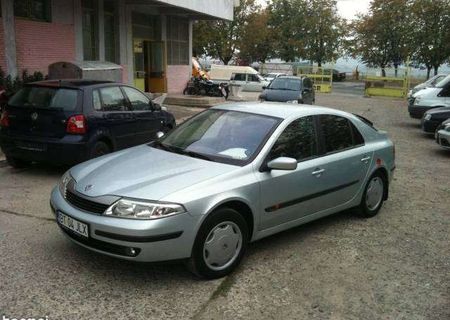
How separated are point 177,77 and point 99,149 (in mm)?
16202

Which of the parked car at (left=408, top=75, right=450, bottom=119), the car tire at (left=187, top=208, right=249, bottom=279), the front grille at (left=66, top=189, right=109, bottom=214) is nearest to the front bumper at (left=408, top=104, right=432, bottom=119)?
the parked car at (left=408, top=75, right=450, bottom=119)

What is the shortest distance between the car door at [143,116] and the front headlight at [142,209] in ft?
16.0

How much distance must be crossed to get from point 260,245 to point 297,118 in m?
1.37

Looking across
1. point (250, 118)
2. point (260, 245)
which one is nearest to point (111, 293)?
point (260, 245)

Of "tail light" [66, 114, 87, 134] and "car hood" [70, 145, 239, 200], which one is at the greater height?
"tail light" [66, 114, 87, 134]

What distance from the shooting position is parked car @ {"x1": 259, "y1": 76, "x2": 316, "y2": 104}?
18578 millimetres

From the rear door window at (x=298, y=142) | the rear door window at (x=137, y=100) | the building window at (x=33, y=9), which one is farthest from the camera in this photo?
the building window at (x=33, y=9)

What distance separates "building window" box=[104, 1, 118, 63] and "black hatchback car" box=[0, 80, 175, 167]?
32.2 feet

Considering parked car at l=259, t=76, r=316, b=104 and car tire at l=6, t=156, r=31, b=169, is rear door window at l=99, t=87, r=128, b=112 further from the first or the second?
parked car at l=259, t=76, r=316, b=104

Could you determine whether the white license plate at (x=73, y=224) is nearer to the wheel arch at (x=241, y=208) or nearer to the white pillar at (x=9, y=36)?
the wheel arch at (x=241, y=208)

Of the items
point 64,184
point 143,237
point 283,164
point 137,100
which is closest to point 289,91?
point 137,100

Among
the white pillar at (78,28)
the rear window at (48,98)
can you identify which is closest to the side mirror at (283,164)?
the rear window at (48,98)

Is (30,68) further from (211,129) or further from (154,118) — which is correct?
(211,129)

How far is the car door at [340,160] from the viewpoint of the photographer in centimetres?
543
